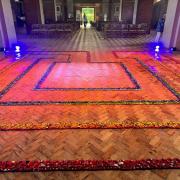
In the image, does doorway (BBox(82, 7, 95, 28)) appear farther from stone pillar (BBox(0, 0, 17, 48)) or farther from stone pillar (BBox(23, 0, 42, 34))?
stone pillar (BBox(0, 0, 17, 48))

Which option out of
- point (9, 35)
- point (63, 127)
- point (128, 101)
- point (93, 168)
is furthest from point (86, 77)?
point (9, 35)

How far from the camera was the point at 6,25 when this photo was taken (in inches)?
317

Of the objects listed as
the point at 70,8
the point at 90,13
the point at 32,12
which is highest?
the point at 70,8

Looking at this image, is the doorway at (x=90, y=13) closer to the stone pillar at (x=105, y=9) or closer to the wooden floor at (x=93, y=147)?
the stone pillar at (x=105, y=9)

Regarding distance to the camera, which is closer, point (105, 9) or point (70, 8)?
point (105, 9)

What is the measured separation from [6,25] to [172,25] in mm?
7277

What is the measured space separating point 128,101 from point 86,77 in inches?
66.5

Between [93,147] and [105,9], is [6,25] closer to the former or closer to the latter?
[93,147]

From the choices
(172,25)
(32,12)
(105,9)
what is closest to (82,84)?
(172,25)

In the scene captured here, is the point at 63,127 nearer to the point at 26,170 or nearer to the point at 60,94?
the point at 26,170

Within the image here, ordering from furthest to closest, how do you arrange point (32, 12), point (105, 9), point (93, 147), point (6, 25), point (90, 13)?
point (90, 13) → point (105, 9) → point (32, 12) → point (6, 25) → point (93, 147)

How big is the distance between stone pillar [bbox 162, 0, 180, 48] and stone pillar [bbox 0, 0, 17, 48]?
23.6 feet

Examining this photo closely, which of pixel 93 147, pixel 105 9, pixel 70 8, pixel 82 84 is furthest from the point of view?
pixel 70 8

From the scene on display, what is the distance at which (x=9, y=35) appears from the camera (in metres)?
8.35
